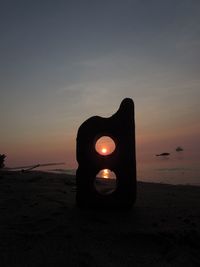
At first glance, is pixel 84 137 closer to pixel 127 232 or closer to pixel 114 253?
pixel 127 232

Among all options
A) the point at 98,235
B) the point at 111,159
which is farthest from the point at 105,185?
the point at 98,235

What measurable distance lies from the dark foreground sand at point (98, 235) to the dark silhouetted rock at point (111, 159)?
0.31 meters

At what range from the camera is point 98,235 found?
5.04 m

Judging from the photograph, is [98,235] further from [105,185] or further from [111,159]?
[105,185]

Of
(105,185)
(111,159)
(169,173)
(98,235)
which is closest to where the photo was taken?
(98,235)

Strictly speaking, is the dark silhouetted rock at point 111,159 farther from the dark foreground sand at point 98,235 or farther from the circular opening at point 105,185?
the circular opening at point 105,185

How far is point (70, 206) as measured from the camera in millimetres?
7027

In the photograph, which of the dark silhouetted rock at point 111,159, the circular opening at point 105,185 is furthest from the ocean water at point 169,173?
the dark silhouetted rock at point 111,159

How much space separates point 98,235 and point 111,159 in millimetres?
2140

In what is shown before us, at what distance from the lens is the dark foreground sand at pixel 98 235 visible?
13.8ft

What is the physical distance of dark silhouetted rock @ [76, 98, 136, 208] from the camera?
22.3 feet

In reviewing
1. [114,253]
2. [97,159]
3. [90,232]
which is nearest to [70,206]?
[97,159]

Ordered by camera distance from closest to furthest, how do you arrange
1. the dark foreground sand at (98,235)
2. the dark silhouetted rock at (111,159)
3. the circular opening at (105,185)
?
the dark foreground sand at (98,235)
the dark silhouetted rock at (111,159)
the circular opening at (105,185)

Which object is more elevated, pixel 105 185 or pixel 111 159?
pixel 111 159
